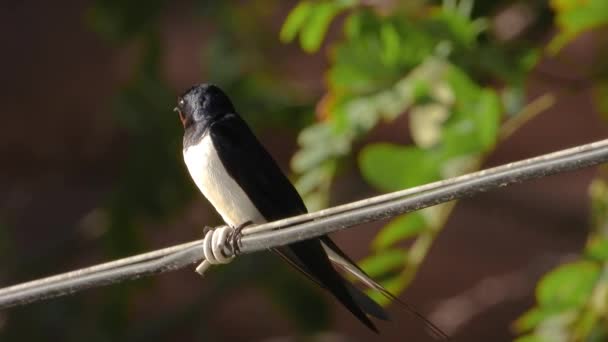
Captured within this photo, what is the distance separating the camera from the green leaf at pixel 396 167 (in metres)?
4.07

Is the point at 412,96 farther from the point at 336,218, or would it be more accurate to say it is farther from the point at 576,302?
the point at 336,218

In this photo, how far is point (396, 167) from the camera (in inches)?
161

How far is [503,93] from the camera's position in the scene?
4414 mm

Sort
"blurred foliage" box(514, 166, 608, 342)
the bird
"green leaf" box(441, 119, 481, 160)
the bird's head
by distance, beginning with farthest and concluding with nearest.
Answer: the bird's head < "green leaf" box(441, 119, 481, 160) < "blurred foliage" box(514, 166, 608, 342) < the bird

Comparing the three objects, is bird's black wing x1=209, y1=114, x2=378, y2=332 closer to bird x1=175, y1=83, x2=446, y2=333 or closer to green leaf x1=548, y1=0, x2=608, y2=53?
bird x1=175, y1=83, x2=446, y2=333

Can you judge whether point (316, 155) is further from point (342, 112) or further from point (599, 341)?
point (599, 341)

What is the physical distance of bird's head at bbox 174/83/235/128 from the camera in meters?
4.27

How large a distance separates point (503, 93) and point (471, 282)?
518cm

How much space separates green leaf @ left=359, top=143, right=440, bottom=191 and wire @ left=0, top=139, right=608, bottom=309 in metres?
1.02

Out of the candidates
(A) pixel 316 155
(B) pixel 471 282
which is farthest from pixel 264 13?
(B) pixel 471 282

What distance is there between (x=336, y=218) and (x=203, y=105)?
1.73 m

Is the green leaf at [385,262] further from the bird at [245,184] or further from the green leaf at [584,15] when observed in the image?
the green leaf at [584,15]

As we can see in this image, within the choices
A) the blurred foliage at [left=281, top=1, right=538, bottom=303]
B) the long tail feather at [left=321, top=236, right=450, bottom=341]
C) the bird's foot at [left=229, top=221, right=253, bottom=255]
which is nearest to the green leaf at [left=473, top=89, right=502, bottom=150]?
the blurred foliage at [left=281, top=1, right=538, bottom=303]

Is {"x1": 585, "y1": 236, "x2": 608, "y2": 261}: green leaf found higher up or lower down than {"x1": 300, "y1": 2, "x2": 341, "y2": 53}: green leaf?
lower down
